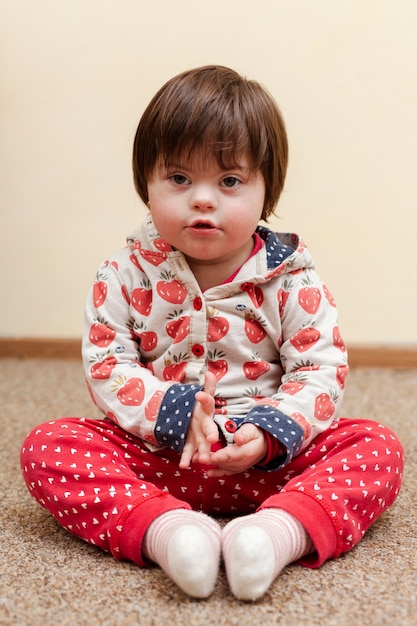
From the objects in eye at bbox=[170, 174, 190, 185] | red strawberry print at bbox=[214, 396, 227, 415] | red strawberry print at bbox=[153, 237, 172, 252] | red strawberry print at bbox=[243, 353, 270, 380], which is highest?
eye at bbox=[170, 174, 190, 185]

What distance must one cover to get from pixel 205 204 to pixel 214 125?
82 millimetres

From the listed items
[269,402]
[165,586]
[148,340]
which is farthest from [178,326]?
[165,586]

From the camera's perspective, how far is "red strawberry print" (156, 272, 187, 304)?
90 centimetres

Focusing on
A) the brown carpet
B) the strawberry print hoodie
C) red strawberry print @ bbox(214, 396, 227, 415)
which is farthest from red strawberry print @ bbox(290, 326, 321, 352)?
the brown carpet

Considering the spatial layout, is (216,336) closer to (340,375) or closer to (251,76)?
(340,375)

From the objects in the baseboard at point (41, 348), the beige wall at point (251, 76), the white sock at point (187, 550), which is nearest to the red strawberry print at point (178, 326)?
the white sock at point (187, 550)

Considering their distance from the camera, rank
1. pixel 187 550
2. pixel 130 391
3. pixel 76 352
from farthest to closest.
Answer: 1. pixel 76 352
2. pixel 130 391
3. pixel 187 550

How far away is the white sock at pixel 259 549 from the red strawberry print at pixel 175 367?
0.74ft

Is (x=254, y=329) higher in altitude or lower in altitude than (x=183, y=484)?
higher

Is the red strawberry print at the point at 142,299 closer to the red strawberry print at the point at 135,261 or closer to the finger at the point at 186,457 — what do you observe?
the red strawberry print at the point at 135,261

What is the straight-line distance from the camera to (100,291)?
920mm

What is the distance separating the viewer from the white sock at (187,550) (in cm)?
63

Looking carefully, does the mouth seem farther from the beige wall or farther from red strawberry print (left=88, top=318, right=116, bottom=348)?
the beige wall

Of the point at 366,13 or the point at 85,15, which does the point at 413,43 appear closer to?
the point at 366,13
